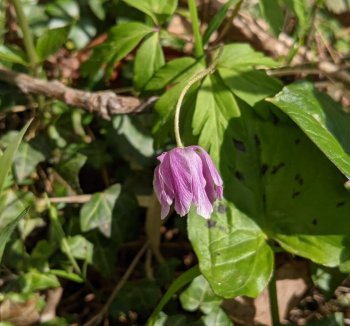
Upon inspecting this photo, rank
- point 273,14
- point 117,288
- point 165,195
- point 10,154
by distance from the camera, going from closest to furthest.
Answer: point 10,154
point 165,195
point 273,14
point 117,288

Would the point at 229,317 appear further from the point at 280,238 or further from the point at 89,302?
the point at 89,302

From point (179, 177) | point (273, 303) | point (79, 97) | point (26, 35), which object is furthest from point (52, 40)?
point (273, 303)

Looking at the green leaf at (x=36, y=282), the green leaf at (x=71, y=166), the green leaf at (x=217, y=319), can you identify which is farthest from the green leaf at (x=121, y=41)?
the green leaf at (x=217, y=319)

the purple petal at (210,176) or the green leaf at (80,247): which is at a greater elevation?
the purple petal at (210,176)

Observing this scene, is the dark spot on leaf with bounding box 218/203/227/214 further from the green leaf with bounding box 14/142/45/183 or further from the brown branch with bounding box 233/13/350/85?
the brown branch with bounding box 233/13/350/85

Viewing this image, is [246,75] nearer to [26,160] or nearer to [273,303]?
[273,303]

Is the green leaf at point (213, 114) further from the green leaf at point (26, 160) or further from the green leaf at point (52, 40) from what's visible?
the green leaf at point (26, 160)
